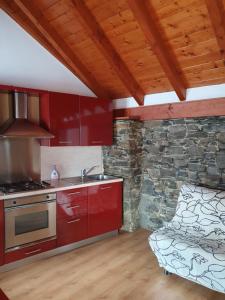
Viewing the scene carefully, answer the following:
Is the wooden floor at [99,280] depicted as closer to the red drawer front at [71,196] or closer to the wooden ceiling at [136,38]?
the red drawer front at [71,196]

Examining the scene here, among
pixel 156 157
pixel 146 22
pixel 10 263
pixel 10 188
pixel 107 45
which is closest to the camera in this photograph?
pixel 146 22

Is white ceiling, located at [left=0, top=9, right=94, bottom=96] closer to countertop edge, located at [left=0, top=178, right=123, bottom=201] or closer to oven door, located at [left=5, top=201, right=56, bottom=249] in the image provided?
countertop edge, located at [left=0, top=178, right=123, bottom=201]

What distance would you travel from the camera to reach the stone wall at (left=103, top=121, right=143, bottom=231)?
12.7 ft

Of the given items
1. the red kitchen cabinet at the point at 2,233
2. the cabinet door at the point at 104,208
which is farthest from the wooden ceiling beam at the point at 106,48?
the red kitchen cabinet at the point at 2,233

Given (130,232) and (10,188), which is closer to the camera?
(10,188)

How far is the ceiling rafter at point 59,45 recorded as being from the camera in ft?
10.1

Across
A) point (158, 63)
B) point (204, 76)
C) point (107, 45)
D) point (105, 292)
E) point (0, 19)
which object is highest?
point (0, 19)

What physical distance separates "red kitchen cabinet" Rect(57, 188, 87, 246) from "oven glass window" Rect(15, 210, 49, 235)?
20cm

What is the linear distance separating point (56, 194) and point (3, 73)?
174cm

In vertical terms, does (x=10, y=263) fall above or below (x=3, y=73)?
below

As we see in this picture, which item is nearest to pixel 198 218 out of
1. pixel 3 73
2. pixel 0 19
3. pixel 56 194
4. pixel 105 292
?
pixel 105 292

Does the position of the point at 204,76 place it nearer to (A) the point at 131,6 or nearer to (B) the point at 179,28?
(B) the point at 179,28

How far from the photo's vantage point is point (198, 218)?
2.82 metres

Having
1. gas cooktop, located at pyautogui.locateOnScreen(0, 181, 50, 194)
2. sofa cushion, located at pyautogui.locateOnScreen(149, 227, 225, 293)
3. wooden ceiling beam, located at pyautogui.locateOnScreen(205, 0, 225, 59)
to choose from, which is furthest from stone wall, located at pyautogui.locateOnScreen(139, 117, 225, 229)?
gas cooktop, located at pyautogui.locateOnScreen(0, 181, 50, 194)
